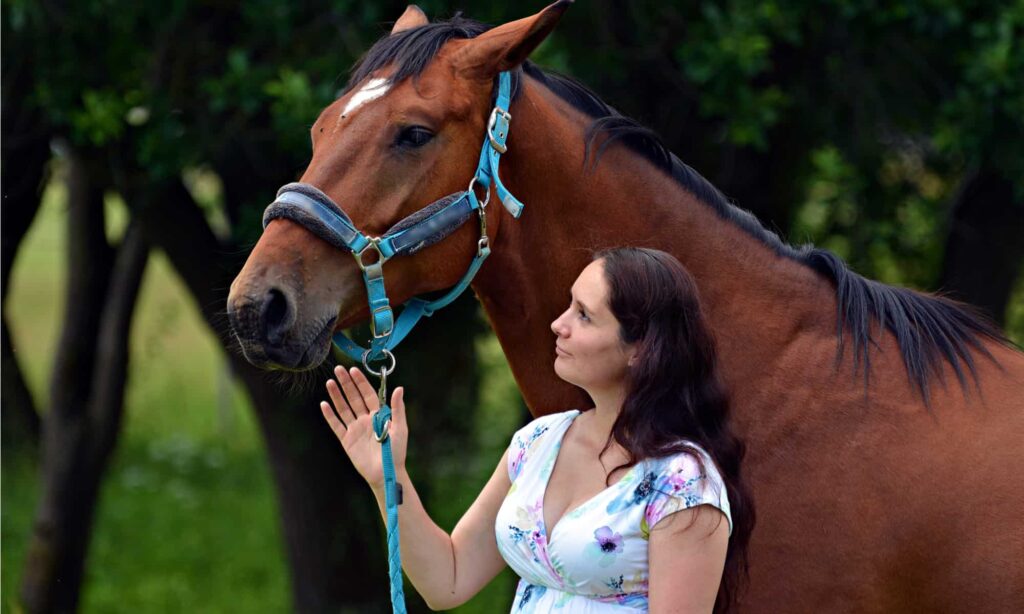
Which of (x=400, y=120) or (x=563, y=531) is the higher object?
(x=400, y=120)

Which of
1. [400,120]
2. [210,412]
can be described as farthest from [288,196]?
[210,412]

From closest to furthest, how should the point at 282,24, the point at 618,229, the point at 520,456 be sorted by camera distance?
the point at 520,456
the point at 618,229
the point at 282,24

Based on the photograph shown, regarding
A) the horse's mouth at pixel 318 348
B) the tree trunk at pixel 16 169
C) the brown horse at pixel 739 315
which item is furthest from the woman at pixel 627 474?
the tree trunk at pixel 16 169

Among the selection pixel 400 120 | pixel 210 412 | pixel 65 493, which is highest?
pixel 400 120

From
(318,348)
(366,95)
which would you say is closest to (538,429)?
(318,348)

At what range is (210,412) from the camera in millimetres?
14164

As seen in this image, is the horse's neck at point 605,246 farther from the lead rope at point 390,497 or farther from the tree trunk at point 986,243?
the tree trunk at point 986,243

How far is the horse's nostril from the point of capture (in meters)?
2.51

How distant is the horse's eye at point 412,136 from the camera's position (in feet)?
8.87

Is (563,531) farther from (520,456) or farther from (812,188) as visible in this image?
A: (812,188)

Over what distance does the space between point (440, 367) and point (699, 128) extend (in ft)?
5.32

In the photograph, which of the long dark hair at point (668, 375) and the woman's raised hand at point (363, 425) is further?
the woman's raised hand at point (363, 425)

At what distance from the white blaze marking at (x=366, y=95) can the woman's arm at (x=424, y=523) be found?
0.62 m

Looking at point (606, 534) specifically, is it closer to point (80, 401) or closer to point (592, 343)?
point (592, 343)
